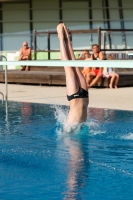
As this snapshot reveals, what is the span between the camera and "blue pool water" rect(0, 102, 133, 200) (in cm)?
427

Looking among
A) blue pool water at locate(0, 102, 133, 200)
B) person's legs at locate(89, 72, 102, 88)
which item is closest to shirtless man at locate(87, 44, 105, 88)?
person's legs at locate(89, 72, 102, 88)

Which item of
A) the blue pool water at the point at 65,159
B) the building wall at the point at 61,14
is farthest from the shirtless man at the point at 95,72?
the building wall at the point at 61,14

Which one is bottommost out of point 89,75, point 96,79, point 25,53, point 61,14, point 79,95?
point 96,79

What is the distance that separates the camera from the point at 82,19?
3475 cm

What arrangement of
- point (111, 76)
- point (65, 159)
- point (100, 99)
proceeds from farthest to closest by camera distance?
point (111, 76) → point (100, 99) → point (65, 159)

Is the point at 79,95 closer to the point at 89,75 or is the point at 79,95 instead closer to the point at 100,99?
the point at 100,99

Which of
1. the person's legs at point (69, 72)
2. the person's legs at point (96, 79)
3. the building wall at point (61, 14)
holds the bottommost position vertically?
the person's legs at point (96, 79)

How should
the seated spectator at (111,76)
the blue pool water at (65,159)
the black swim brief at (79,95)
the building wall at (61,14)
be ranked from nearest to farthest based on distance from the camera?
the blue pool water at (65,159) → the black swim brief at (79,95) → the seated spectator at (111,76) → the building wall at (61,14)

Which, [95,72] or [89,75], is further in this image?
[95,72]

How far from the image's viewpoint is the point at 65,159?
5.42 metres

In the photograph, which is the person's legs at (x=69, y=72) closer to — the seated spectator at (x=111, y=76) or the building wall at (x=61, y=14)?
the seated spectator at (x=111, y=76)

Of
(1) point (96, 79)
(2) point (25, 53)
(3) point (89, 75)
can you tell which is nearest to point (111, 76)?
(1) point (96, 79)

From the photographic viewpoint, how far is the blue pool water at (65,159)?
427 centimetres

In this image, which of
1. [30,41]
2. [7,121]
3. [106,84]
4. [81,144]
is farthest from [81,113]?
[30,41]
